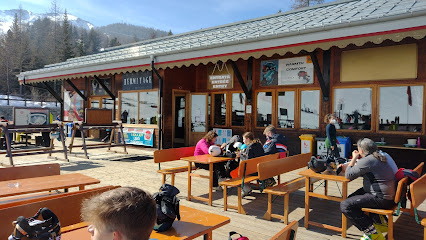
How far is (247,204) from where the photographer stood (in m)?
5.07

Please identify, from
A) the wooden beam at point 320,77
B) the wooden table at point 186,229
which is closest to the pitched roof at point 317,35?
the wooden beam at point 320,77

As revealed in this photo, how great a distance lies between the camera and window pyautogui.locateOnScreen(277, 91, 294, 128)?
31.2ft

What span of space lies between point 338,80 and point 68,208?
7792 mm

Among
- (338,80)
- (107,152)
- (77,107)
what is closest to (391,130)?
(338,80)

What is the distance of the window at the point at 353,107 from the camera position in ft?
27.1

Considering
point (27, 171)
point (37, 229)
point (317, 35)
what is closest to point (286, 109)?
point (317, 35)

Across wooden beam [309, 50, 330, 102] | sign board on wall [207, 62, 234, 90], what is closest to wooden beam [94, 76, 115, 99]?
sign board on wall [207, 62, 234, 90]

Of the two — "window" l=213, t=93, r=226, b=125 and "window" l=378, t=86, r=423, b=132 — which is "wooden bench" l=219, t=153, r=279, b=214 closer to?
"window" l=378, t=86, r=423, b=132

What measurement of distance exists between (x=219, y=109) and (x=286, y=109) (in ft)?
8.46

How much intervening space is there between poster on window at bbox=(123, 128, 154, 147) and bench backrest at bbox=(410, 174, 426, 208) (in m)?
8.96

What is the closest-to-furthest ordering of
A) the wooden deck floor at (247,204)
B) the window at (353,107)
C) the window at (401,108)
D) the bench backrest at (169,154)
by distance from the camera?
1. the wooden deck floor at (247,204)
2. the bench backrest at (169,154)
3. the window at (401,108)
4. the window at (353,107)

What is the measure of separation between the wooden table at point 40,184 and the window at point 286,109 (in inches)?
269

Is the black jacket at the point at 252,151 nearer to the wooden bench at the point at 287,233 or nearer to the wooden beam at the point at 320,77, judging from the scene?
the wooden bench at the point at 287,233

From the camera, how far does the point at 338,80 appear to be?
28.2 feet
